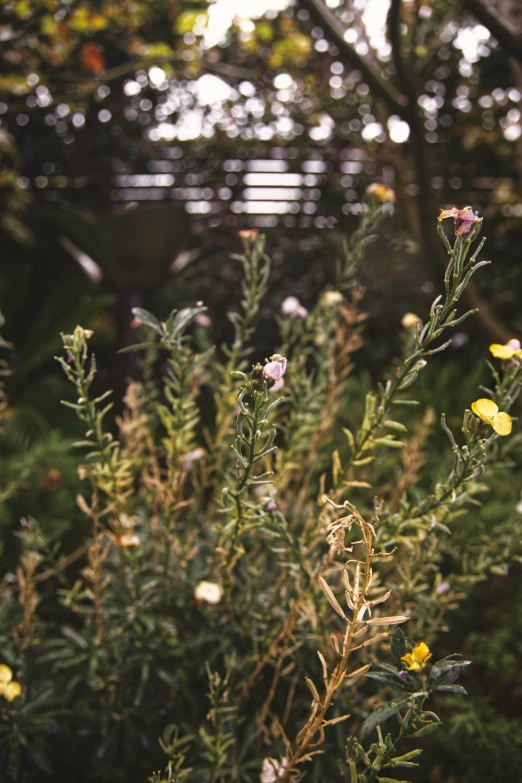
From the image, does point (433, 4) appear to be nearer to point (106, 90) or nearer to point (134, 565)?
point (106, 90)

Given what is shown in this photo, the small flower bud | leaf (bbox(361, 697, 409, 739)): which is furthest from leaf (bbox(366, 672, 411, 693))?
the small flower bud

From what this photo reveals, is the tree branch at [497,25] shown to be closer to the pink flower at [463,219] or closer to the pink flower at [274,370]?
the pink flower at [463,219]

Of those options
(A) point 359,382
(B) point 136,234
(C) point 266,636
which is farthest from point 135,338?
(C) point 266,636

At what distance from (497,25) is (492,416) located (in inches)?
61.0

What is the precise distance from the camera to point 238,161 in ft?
11.5

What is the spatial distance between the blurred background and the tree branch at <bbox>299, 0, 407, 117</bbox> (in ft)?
1.02

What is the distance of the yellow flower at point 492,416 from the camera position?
2.01ft

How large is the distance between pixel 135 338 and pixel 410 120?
1.28 meters

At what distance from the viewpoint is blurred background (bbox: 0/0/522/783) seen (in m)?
2.64

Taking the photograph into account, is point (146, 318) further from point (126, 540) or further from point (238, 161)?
point (238, 161)

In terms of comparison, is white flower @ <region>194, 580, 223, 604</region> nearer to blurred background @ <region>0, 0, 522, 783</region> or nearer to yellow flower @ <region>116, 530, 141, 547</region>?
yellow flower @ <region>116, 530, 141, 547</region>

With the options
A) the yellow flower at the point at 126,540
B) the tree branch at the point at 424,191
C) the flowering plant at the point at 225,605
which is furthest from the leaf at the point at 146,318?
the tree branch at the point at 424,191

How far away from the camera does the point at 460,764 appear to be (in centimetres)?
119

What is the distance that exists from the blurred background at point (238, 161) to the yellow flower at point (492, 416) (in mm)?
1811
